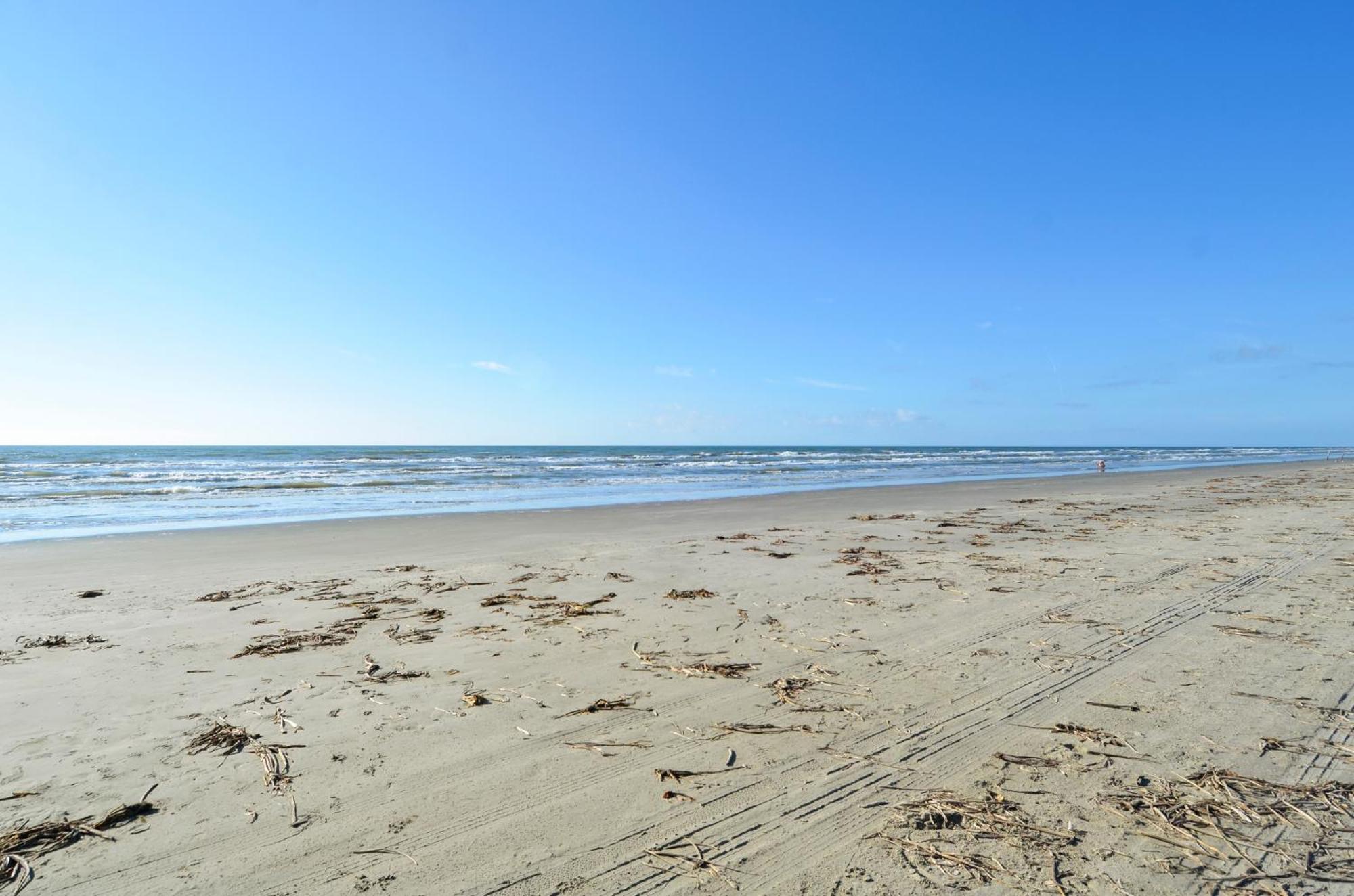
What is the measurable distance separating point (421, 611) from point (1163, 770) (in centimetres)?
537

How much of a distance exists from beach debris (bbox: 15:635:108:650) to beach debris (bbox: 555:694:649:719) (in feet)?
13.3

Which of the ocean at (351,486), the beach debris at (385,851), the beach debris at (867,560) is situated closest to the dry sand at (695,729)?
the beach debris at (385,851)

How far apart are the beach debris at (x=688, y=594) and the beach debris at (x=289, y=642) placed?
2.83 metres

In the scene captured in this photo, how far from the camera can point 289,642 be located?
4.88 metres

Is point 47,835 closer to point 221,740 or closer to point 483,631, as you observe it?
point 221,740

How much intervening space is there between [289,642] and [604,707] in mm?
2867

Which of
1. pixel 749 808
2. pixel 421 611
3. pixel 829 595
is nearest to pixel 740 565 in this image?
pixel 829 595

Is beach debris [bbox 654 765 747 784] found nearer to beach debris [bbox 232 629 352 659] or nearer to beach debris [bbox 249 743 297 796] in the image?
beach debris [bbox 249 743 297 796]

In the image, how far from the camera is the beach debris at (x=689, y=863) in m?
2.22

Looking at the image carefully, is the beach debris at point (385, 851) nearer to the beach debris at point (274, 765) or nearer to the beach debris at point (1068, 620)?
the beach debris at point (274, 765)

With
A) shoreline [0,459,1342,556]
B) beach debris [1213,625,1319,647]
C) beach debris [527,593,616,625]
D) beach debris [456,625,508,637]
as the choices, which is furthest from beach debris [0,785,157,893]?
shoreline [0,459,1342,556]

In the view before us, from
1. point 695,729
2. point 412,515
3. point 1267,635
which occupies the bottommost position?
point 412,515

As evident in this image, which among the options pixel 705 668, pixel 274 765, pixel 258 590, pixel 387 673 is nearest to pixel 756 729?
pixel 705 668

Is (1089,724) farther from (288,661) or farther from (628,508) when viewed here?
(628,508)
